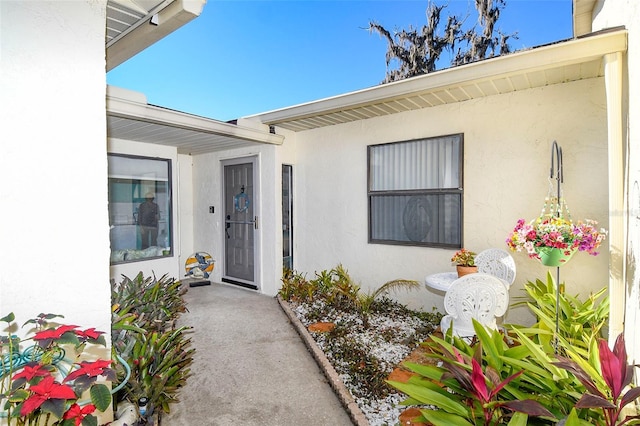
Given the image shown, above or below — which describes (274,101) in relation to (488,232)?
above

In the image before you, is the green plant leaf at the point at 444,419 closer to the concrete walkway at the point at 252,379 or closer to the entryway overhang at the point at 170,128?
the concrete walkway at the point at 252,379

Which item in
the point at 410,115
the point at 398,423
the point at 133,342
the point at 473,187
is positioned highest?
the point at 410,115

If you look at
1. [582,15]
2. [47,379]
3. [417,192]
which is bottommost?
[47,379]

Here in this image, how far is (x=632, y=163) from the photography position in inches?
88.7

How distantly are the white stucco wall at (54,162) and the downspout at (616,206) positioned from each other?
345cm

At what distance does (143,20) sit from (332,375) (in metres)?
3.28

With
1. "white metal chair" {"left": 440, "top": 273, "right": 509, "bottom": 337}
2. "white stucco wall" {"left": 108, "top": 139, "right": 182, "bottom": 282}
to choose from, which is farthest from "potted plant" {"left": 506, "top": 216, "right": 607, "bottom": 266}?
"white stucco wall" {"left": 108, "top": 139, "right": 182, "bottom": 282}

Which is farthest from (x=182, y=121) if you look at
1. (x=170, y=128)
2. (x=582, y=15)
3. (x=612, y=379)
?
(x=582, y=15)

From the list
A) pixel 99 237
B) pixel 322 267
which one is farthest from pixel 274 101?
pixel 99 237

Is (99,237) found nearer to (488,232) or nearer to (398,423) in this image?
(398,423)

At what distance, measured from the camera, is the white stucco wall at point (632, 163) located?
6.59 ft

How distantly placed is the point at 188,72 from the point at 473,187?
18261 mm

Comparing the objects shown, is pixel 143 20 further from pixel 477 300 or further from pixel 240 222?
pixel 240 222

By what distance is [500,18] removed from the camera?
13062 mm
